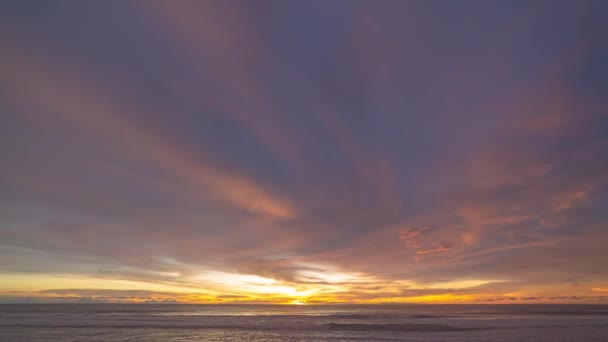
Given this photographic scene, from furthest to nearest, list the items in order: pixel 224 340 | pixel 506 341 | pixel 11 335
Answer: pixel 11 335, pixel 224 340, pixel 506 341

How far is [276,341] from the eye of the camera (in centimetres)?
3831

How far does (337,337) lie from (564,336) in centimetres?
2870

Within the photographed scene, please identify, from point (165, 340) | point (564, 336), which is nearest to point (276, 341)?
point (165, 340)

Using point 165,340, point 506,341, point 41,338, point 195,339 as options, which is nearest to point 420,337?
point 506,341

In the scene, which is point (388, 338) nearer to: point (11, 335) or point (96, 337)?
point (96, 337)

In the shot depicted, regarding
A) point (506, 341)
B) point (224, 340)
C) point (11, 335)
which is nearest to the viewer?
point (506, 341)

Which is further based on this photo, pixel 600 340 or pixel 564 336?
pixel 564 336

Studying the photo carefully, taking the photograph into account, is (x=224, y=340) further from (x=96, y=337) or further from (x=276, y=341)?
(x=96, y=337)

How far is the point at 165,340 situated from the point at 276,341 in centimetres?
1349

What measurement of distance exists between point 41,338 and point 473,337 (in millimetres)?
55019

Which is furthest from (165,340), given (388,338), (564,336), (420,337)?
(564,336)

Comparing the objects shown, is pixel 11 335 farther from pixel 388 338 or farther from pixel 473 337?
pixel 473 337

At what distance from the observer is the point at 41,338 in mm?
41031

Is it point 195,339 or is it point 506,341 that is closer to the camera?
point 506,341
